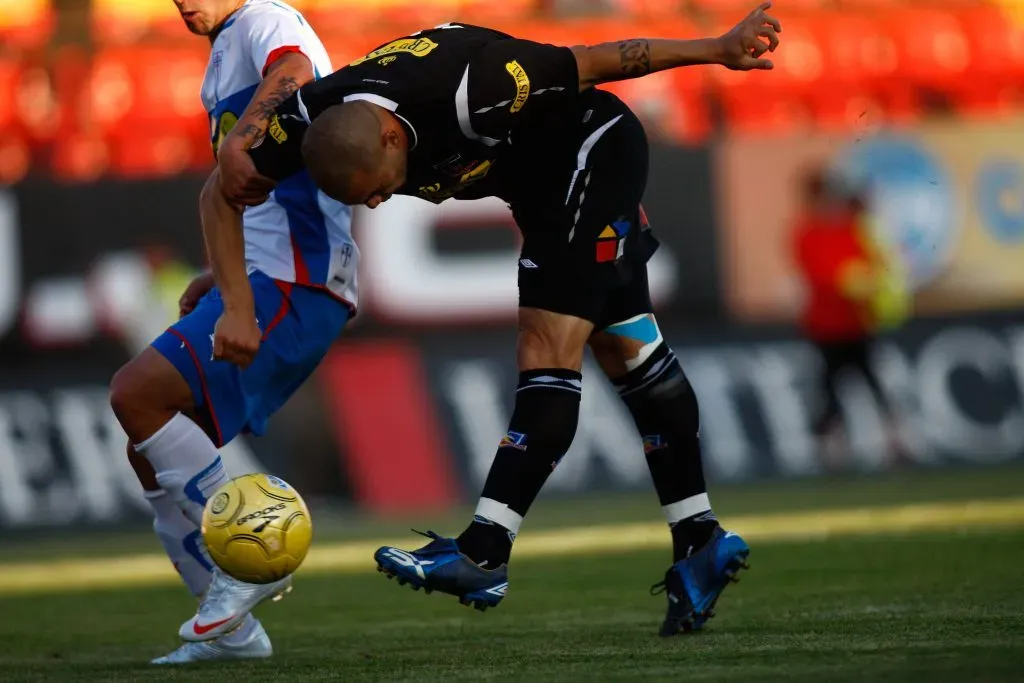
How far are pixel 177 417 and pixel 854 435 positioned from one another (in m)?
8.43

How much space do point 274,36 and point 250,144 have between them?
0.59 m

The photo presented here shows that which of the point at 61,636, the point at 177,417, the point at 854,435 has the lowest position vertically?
the point at 854,435

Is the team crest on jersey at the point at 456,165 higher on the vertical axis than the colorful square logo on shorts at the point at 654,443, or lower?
higher

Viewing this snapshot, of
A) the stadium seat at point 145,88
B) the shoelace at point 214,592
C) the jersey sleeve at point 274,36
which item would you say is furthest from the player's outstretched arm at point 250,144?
the stadium seat at point 145,88

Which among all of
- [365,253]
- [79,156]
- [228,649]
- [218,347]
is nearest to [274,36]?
[218,347]

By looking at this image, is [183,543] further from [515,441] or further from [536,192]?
[536,192]

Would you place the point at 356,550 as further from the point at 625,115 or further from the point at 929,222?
the point at 929,222

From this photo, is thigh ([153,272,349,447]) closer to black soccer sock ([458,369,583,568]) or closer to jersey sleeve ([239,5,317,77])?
jersey sleeve ([239,5,317,77])

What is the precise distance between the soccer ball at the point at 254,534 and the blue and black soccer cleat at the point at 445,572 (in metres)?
0.36

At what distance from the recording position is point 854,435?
40.6 feet

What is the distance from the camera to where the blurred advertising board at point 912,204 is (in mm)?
12672

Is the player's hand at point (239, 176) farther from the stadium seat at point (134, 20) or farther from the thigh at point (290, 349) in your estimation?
the stadium seat at point (134, 20)

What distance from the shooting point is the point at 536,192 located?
15.5 feet

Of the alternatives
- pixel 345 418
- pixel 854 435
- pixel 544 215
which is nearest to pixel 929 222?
pixel 854 435
